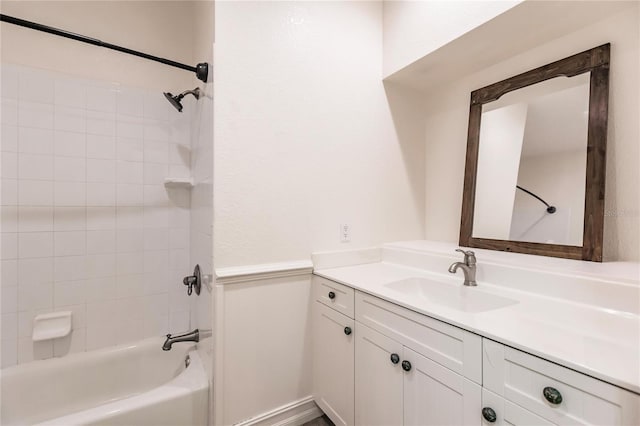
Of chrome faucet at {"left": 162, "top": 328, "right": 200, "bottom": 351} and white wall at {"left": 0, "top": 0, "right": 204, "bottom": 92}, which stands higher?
white wall at {"left": 0, "top": 0, "right": 204, "bottom": 92}

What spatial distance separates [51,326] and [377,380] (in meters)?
1.95

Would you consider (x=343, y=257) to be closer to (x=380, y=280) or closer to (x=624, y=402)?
(x=380, y=280)

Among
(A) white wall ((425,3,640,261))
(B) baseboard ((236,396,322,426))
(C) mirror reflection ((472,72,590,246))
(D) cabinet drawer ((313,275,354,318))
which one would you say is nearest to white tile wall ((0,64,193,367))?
(B) baseboard ((236,396,322,426))

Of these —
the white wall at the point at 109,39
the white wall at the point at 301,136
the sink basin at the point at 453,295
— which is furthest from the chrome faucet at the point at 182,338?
the white wall at the point at 109,39

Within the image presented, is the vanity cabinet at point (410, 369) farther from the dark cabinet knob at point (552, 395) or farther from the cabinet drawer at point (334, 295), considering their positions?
the dark cabinet knob at point (552, 395)

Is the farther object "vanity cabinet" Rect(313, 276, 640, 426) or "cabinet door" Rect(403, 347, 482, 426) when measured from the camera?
"cabinet door" Rect(403, 347, 482, 426)

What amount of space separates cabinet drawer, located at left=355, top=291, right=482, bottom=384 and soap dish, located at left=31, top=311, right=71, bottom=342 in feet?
5.97

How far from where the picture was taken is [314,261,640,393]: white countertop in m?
0.66

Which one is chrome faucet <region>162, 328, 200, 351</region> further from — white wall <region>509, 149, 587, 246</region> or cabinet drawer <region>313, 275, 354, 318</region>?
white wall <region>509, 149, 587, 246</region>

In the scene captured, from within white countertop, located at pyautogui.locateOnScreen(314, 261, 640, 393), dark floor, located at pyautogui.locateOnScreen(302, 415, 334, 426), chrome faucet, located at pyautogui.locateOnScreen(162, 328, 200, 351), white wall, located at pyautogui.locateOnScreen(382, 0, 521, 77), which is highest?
white wall, located at pyautogui.locateOnScreen(382, 0, 521, 77)

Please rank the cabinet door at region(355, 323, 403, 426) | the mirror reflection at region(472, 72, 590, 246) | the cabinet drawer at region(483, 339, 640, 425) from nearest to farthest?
1. the cabinet drawer at region(483, 339, 640, 425)
2. the cabinet door at region(355, 323, 403, 426)
3. the mirror reflection at region(472, 72, 590, 246)

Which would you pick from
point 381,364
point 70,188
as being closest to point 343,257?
point 381,364

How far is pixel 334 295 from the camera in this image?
4.80 ft

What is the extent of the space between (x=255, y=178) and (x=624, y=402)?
146 centimetres
